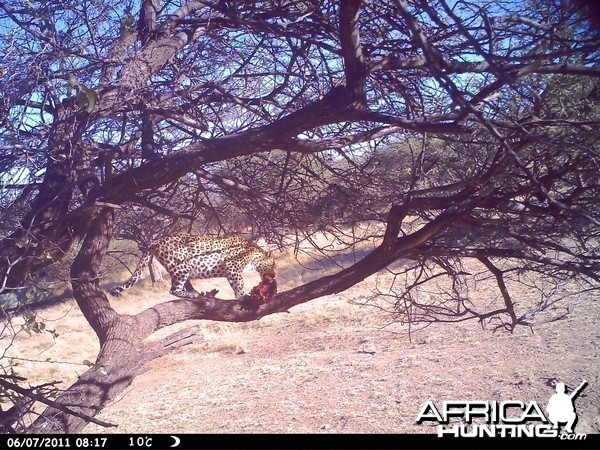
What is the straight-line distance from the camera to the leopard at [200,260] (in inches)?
227

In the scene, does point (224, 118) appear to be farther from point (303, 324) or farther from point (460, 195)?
point (303, 324)

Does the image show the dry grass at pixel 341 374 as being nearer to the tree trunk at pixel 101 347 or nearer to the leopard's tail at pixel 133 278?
the tree trunk at pixel 101 347

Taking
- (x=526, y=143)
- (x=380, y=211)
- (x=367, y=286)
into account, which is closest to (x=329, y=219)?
(x=380, y=211)

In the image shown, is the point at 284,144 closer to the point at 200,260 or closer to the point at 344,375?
the point at 200,260

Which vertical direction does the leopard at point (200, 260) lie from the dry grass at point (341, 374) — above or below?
above

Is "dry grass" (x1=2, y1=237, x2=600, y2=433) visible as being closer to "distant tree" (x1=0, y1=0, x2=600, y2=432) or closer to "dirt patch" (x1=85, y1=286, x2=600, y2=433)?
"dirt patch" (x1=85, y1=286, x2=600, y2=433)

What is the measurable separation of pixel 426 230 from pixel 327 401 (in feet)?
14.1

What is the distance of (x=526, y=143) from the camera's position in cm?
402

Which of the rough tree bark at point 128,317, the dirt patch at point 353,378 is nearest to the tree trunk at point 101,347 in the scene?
the rough tree bark at point 128,317

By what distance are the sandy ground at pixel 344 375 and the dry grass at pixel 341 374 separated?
0.02 meters

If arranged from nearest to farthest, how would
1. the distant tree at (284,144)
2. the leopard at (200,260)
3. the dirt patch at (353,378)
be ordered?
the distant tree at (284,144) < the leopard at (200,260) < the dirt patch at (353,378)

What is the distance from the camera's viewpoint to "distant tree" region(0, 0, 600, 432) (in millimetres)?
4168

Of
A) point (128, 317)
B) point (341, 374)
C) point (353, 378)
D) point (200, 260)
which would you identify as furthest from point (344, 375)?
point (128, 317)

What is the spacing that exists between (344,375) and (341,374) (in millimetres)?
110
